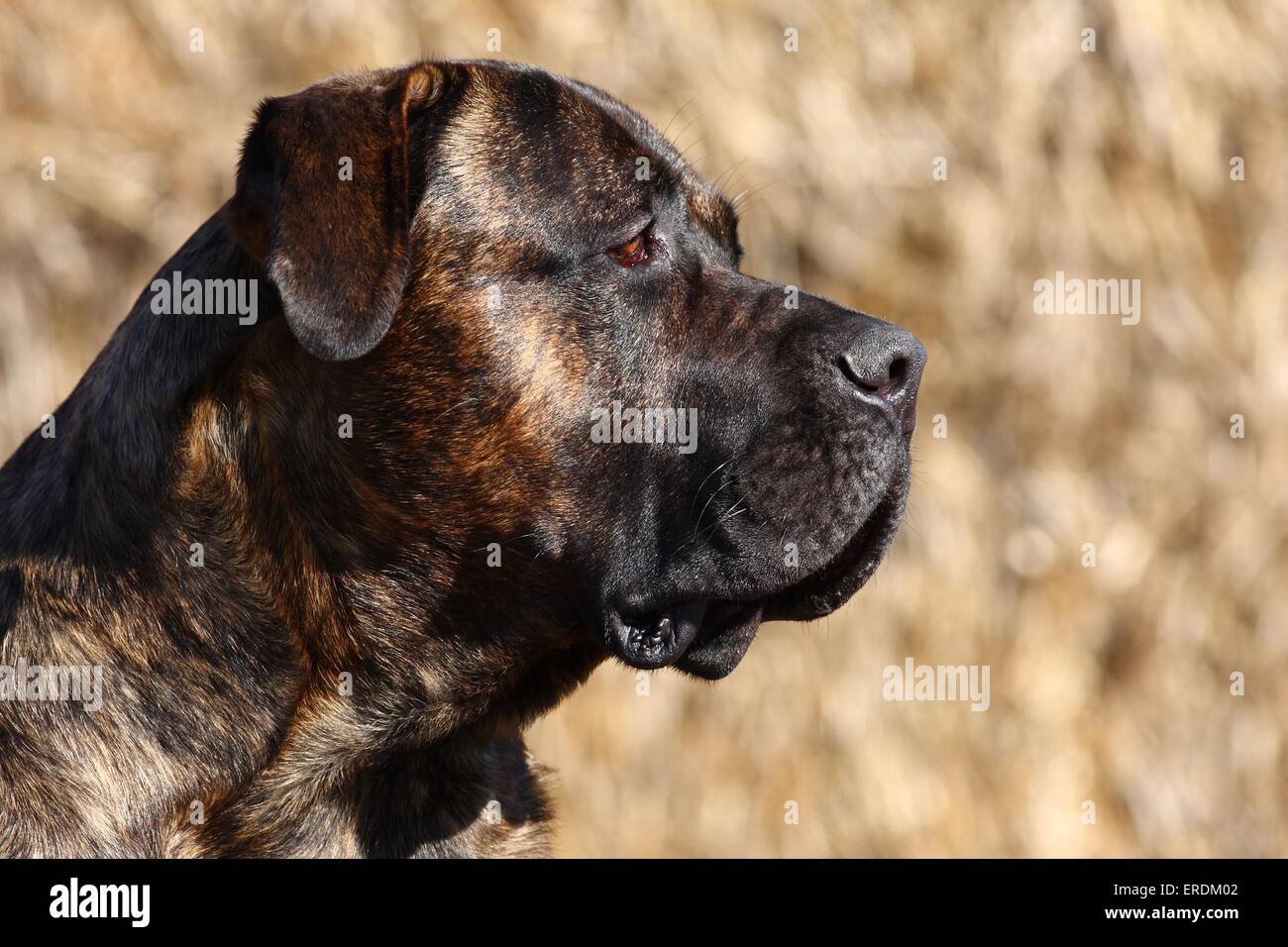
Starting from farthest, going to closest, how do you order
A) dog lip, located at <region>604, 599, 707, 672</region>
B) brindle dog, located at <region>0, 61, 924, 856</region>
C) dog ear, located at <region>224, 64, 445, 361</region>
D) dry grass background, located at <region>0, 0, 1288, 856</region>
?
dry grass background, located at <region>0, 0, 1288, 856</region> < dog lip, located at <region>604, 599, 707, 672</region> < brindle dog, located at <region>0, 61, 924, 856</region> < dog ear, located at <region>224, 64, 445, 361</region>

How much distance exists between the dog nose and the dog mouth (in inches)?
7.1

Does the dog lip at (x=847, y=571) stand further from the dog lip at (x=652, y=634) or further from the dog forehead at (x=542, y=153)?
the dog forehead at (x=542, y=153)

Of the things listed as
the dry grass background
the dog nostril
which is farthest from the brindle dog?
the dry grass background

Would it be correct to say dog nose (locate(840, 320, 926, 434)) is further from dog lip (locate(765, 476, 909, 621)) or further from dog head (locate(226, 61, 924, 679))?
dog lip (locate(765, 476, 909, 621))

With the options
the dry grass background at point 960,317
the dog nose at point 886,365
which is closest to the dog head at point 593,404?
the dog nose at point 886,365

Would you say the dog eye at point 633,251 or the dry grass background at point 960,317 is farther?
the dry grass background at point 960,317

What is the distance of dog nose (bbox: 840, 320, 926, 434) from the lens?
2736 millimetres

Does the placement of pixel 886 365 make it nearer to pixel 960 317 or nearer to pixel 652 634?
pixel 652 634

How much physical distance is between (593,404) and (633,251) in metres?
0.34

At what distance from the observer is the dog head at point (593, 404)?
275 centimetres

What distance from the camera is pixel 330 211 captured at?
2.53 meters

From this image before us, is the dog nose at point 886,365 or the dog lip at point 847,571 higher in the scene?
the dog nose at point 886,365
